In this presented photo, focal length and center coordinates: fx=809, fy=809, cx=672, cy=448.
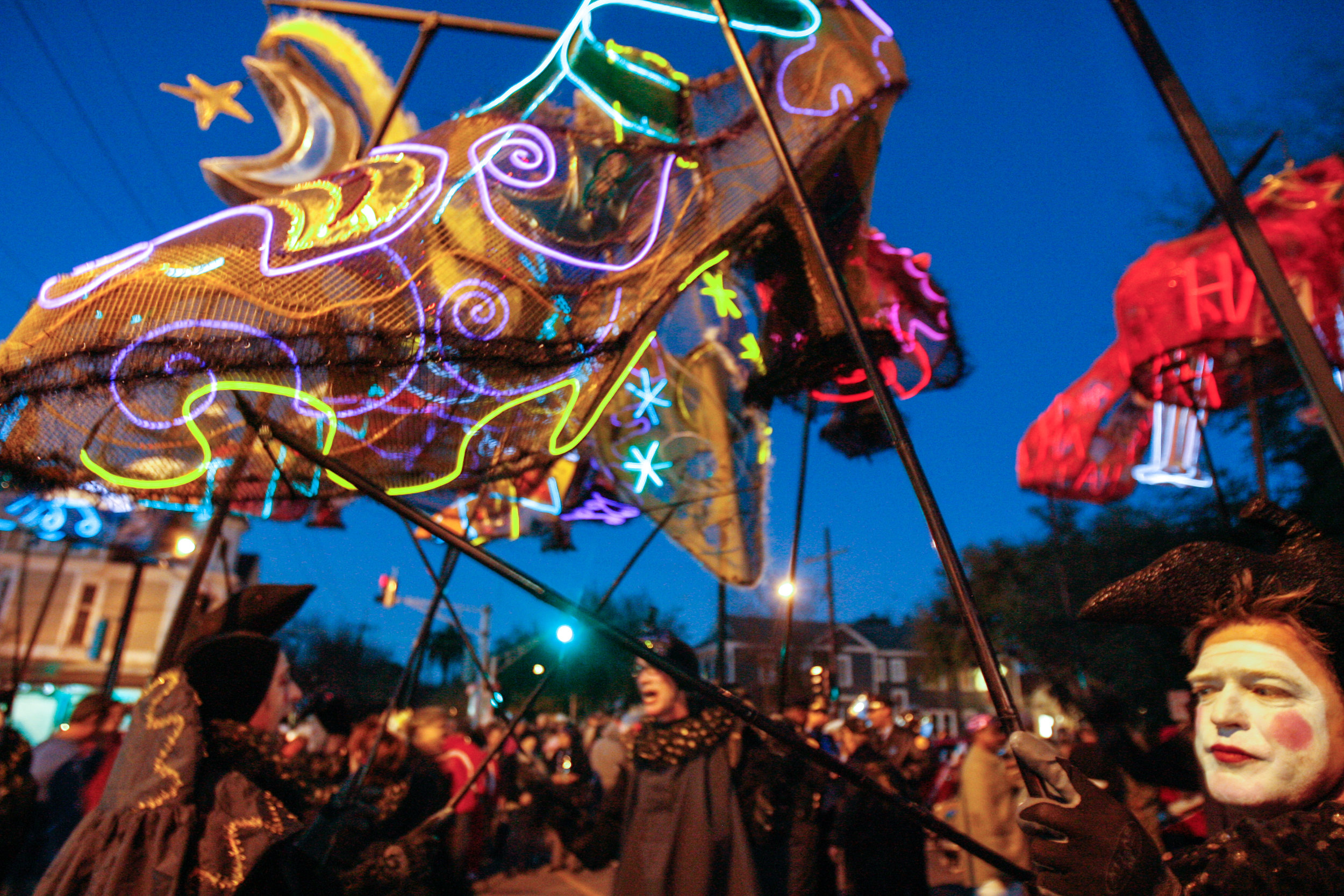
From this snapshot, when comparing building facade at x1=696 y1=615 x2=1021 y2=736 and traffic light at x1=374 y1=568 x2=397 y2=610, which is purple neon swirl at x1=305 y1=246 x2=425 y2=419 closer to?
traffic light at x1=374 y1=568 x2=397 y2=610

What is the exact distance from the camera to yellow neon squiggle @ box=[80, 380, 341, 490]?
201cm

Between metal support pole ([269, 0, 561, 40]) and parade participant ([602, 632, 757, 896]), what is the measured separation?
2.50 metres

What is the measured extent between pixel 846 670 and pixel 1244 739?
56273 millimetres

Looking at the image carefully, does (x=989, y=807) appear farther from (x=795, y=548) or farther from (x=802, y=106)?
(x=802, y=106)

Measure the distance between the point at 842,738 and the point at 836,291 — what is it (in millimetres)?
5636

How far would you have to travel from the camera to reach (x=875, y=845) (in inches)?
216

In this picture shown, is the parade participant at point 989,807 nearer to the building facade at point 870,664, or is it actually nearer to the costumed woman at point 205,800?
the costumed woman at point 205,800

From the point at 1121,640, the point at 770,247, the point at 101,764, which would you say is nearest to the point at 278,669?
the point at 770,247

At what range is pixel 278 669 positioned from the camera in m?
2.96

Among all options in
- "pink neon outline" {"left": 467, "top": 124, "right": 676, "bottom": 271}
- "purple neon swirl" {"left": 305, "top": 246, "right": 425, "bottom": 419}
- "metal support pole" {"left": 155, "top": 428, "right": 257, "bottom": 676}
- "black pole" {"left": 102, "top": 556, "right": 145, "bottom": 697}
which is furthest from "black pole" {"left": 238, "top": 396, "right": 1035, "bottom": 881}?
"black pole" {"left": 102, "top": 556, "right": 145, "bottom": 697}

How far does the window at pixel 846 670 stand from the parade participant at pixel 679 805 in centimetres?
5186

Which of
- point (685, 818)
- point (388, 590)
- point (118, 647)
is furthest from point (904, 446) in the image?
point (388, 590)

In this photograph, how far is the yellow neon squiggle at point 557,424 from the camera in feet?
7.65

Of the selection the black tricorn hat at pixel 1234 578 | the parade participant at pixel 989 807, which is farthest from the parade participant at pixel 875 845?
the black tricorn hat at pixel 1234 578
